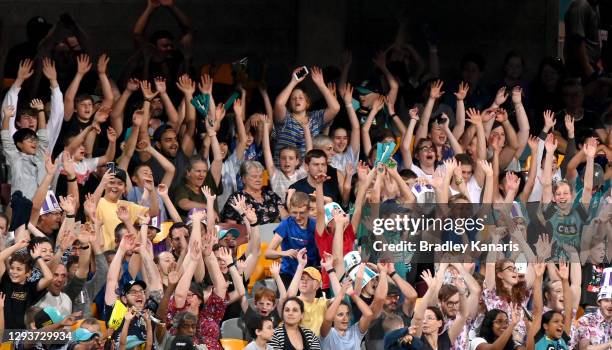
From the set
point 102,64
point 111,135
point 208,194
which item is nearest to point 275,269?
point 208,194

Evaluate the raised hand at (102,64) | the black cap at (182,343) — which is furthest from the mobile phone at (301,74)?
the black cap at (182,343)

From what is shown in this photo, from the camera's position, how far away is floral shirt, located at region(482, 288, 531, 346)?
63.3ft

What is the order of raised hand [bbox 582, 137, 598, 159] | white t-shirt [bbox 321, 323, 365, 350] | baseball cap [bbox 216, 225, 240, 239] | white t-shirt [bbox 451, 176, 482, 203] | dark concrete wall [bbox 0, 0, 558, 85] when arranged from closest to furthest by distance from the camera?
white t-shirt [bbox 321, 323, 365, 350] < baseball cap [bbox 216, 225, 240, 239] < white t-shirt [bbox 451, 176, 482, 203] < raised hand [bbox 582, 137, 598, 159] < dark concrete wall [bbox 0, 0, 558, 85]

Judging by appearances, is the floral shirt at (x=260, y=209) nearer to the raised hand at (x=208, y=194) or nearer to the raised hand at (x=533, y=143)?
the raised hand at (x=208, y=194)

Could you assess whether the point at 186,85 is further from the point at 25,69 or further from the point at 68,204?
the point at 68,204

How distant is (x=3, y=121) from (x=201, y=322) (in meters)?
3.53

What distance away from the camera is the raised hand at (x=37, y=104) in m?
21.2

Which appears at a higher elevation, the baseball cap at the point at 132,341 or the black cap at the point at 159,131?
the black cap at the point at 159,131

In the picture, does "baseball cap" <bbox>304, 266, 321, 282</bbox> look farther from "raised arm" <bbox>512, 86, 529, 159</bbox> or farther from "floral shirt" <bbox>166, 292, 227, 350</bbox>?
"raised arm" <bbox>512, 86, 529, 159</bbox>

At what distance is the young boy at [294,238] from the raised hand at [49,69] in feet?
10.5

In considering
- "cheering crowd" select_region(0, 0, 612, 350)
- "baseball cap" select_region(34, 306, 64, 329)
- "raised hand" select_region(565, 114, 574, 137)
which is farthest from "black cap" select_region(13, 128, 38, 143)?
"raised hand" select_region(565, 114, 574, 137)

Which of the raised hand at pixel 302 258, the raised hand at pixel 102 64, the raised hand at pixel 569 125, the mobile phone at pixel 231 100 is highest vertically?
the raised hand at pixel 102 64

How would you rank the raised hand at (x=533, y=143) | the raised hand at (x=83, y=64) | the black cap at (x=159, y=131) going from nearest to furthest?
the black cap at (x=159, y=131) → the raised hand at (x=533, y=143) → the raised hand at (x=83, y=64)

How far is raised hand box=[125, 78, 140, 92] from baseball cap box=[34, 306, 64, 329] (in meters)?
3.77
